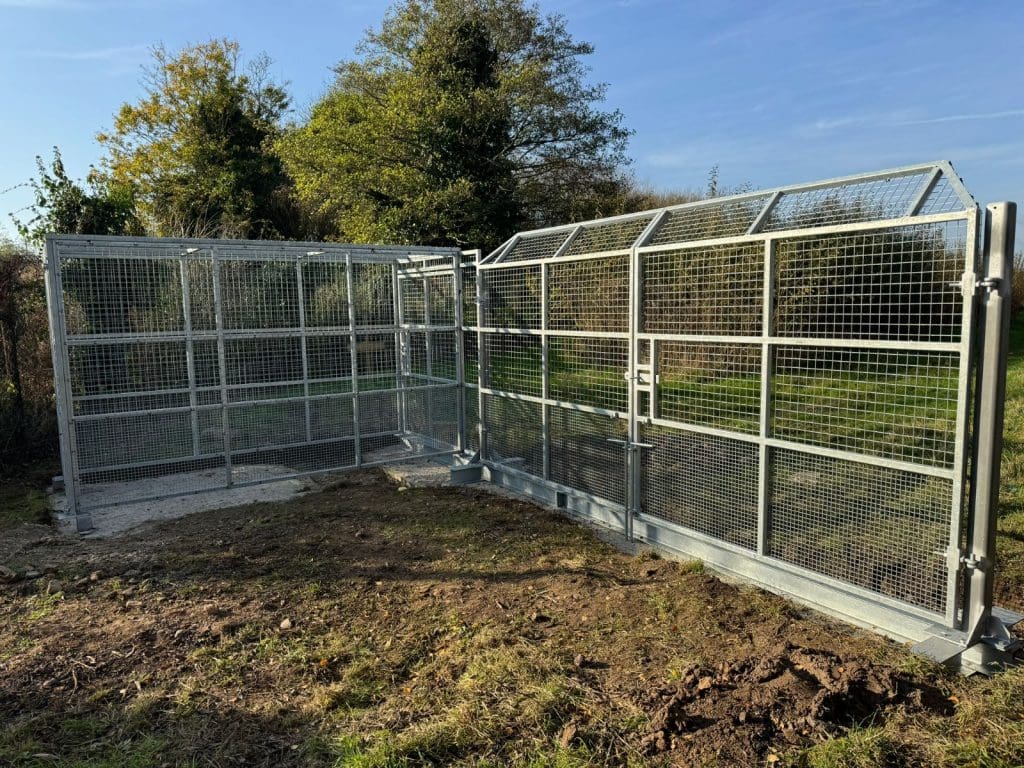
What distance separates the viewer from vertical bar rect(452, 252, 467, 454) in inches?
312

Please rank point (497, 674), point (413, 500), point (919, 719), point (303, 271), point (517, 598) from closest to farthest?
Result: point (919, 719) < point (497, 674) < point (517, 598) < point (413, 500) < point (303, 271)

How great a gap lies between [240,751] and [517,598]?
1.96 m

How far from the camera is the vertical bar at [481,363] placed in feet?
24.4

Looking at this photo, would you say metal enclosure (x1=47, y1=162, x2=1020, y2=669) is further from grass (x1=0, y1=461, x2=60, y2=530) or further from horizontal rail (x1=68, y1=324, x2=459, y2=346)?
grass (x1=0, y1=461, x2=60, y2=530)

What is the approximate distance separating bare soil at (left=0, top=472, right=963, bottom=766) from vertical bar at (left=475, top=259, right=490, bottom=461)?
199 cm

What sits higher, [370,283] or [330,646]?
[370,283]

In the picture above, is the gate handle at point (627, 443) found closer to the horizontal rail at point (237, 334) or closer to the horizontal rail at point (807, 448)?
the horizontal rail at point (807, 448)

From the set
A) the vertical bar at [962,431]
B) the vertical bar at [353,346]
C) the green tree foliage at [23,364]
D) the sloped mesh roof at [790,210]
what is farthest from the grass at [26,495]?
the vertical bar at [962,431]

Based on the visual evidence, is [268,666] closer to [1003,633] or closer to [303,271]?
[1003,633]

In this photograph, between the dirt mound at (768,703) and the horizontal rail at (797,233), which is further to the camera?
the horizontal rail at (797,233)

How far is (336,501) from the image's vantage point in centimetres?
689

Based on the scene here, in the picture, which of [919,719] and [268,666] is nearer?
[919,719]

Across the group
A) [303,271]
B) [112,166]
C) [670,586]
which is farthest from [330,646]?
[112,166]

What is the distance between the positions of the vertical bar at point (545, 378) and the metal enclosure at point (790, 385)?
2 centimetres
